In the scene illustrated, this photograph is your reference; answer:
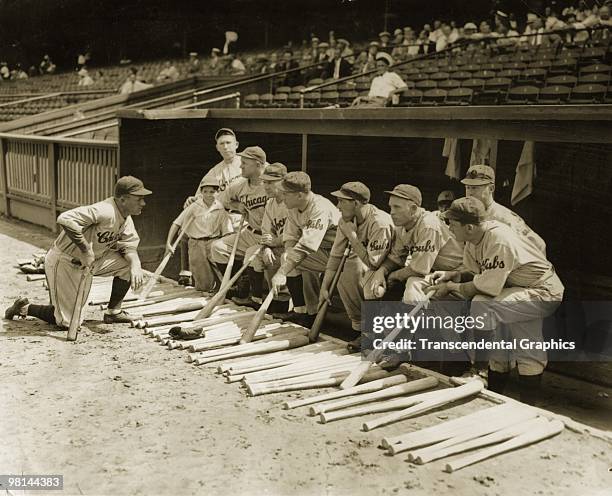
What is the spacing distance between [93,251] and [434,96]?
19.3 ft

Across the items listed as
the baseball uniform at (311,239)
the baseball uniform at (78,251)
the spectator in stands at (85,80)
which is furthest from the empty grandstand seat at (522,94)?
the spectator in stands at (85,80)

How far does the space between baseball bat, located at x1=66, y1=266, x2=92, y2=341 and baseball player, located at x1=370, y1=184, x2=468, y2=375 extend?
2.28 metres

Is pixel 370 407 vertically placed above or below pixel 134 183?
below

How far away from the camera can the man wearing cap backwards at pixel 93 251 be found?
5497 mm

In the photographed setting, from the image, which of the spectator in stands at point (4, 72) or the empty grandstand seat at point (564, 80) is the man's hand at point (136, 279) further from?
the spectator in stands at point (4, 72)

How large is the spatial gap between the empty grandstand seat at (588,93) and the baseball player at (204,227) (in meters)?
4.35

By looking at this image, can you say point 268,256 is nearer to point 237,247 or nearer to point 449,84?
point 237,247

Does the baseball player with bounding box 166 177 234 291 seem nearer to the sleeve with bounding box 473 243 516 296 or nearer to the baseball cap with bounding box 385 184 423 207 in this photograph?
the baseball cap with bounding box 385 184 423 207

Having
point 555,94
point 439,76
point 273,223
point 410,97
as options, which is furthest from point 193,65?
point 273,223

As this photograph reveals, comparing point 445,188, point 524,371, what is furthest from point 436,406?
point 445,188

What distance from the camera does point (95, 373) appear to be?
15.6 ft

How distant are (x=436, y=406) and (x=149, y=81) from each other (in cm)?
1745

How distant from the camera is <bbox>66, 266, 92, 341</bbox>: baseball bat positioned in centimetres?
546

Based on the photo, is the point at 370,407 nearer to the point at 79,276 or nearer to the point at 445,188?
the point at 79,276
